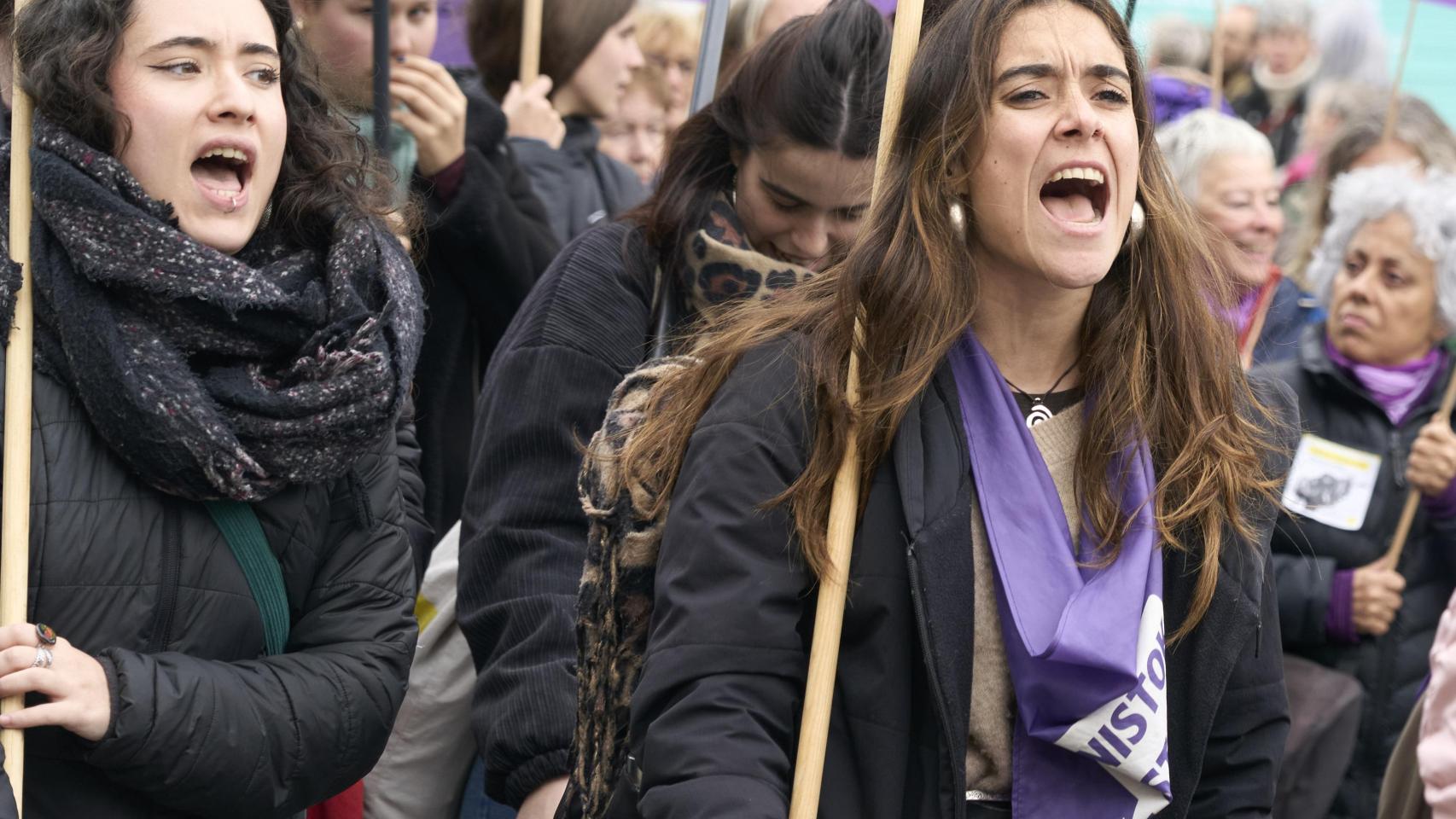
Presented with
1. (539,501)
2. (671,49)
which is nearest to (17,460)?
(539,501)

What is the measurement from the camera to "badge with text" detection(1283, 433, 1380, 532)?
4.33m

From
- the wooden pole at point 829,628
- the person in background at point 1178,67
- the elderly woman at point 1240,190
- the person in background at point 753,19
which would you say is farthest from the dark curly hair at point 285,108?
the person in background at point 1178,67

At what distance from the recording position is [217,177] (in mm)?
2650

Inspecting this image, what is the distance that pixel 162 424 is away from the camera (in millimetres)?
2373

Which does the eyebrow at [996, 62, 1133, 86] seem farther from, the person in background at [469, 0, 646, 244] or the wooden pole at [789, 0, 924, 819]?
the person in background at [469, 0, 646, 244]

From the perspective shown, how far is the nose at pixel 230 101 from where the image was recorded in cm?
259

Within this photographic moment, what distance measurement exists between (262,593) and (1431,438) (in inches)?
116

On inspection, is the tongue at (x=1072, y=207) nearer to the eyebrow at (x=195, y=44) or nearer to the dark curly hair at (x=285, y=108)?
the dark curly hair at (x=285, y=108)

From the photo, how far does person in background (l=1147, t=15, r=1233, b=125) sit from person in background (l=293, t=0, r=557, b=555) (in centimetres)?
318

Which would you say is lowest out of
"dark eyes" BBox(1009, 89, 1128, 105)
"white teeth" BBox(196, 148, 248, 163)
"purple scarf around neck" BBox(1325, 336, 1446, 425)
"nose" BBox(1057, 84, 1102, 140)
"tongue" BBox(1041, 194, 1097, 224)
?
"purple scarf around neck" BBox(1325, 336, 1446, 425)

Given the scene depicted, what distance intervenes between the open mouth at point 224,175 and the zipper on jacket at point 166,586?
1.51ft

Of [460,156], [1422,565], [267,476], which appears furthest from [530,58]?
[1422,565]

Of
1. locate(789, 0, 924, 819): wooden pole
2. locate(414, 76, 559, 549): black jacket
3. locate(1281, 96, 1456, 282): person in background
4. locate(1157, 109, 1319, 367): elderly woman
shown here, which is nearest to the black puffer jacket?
locate(789, 0, 924, 819): wooden pole

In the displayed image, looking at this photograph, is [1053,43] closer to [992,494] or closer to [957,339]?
[957,339]
